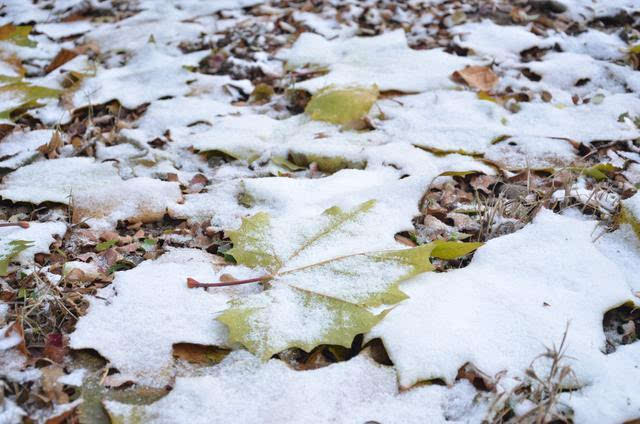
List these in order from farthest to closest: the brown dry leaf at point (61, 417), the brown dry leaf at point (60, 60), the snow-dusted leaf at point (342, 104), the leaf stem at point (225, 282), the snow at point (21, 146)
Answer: the brown dry leaf at point (60, 60) < the snow-dusted leaf at point (342, 104) < the snow at point (21, 146) < the leaf stem at point (225, 282) < the brown dry leaf at point (61, 417)

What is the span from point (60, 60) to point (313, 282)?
2037 millimetres

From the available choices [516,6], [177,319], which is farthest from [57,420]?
[516,6]

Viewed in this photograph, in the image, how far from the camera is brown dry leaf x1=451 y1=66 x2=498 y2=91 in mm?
2371

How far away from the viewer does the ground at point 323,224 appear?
1.10m

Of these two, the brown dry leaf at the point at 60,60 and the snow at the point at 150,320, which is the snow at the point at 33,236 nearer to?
the snow at the point at 150,320

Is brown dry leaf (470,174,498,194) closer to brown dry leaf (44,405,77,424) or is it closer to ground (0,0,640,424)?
ground (0,0,640,424)

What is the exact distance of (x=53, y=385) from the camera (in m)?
1.07

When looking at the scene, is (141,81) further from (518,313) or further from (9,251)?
(518,313)

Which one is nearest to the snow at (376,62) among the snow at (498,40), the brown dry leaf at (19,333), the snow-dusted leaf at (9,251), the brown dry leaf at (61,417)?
the snow at (498,40)

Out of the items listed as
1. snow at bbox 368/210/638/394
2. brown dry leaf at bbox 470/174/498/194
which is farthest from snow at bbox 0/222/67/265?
brown dry leaf at bbox 470/174/498/194

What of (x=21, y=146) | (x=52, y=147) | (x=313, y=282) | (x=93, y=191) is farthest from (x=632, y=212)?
(x=21, y=146)

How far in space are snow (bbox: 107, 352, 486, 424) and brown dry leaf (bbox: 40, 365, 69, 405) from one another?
97 mm

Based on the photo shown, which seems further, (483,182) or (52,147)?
(52,147)

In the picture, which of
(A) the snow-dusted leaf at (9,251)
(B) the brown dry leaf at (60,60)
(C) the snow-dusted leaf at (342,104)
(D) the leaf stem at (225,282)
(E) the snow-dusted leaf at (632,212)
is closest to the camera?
(D) the leaf stem at (225,282)
